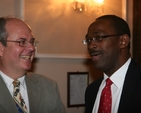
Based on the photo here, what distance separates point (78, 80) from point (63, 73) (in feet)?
0.74

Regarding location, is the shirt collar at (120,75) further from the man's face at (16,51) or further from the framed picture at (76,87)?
the framed picture at (76,87)

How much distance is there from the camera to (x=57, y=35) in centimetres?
325

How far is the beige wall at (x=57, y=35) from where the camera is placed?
3.05 m

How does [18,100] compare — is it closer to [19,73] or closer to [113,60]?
[19,73]

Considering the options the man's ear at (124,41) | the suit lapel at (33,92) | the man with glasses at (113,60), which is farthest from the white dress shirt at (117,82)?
the suit lapel at (33,92)

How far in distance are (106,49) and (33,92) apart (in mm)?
687

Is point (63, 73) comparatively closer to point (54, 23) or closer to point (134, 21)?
point (54, 23)

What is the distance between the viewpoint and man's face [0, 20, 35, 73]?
212cm

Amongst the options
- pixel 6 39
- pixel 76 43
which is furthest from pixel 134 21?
pixel 6 39

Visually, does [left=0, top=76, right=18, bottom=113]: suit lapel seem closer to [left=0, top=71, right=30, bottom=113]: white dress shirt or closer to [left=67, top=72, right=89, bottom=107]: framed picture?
[left=0, top=71, right=30, bottom=113]: white dress shirt

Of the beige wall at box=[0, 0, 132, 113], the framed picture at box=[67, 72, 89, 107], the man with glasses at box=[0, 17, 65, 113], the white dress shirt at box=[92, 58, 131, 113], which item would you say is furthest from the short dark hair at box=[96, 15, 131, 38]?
the framed picture at box=[67, 72, 89, 107]

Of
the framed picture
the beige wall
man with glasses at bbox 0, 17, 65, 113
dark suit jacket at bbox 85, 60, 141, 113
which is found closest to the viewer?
dark suit jacket at bbox 85, 60, 141, 113

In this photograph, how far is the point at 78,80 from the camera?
3.39 m

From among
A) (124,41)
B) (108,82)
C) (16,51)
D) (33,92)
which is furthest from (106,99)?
(16,51)
